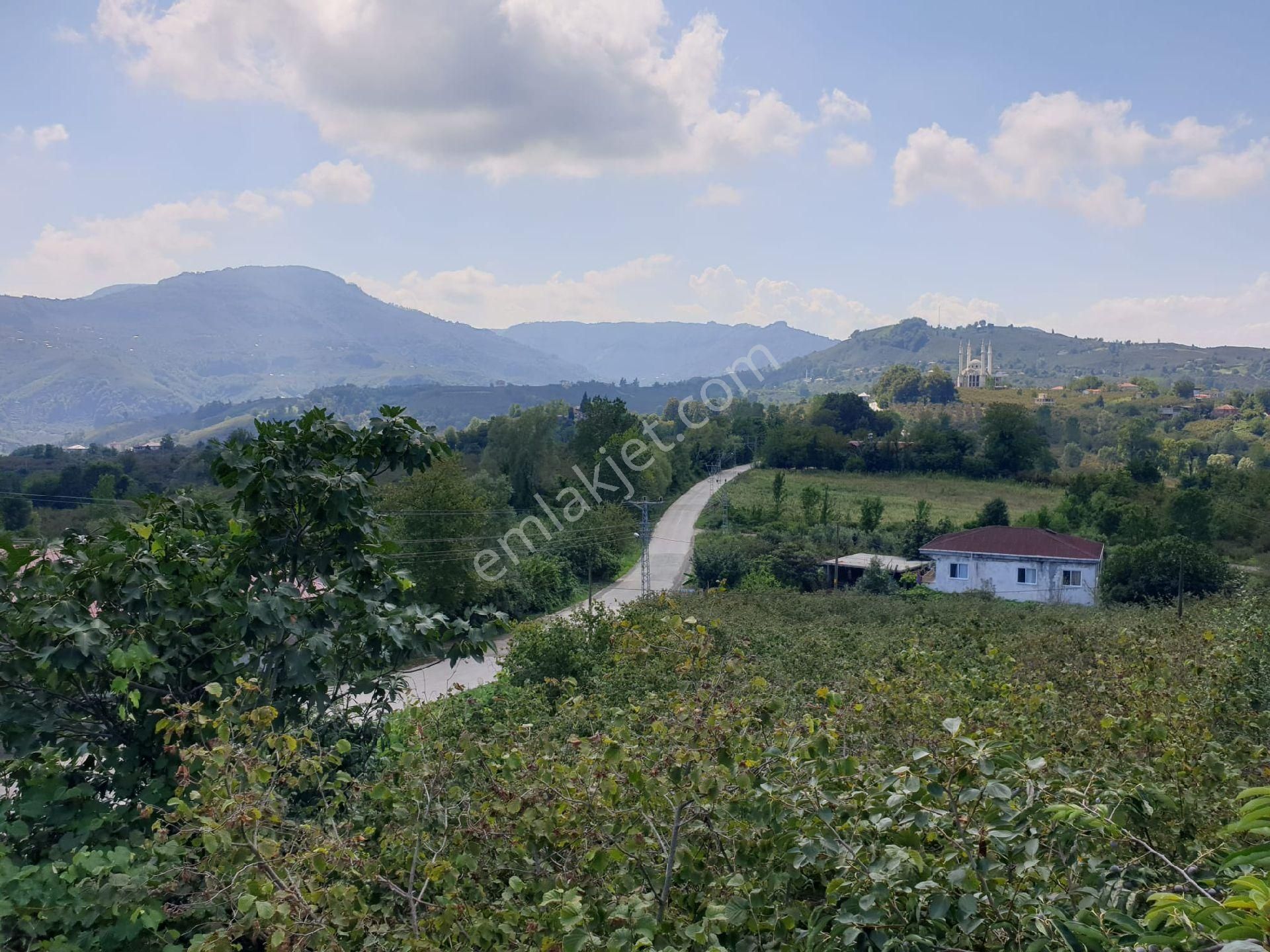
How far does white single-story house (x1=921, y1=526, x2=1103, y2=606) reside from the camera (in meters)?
34.0

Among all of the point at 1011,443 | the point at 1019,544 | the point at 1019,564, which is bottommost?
the point at 1019,564

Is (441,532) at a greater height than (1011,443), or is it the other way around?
(1011,443)

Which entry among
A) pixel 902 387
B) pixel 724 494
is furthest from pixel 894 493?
pixel 902 387

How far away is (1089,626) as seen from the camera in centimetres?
1642

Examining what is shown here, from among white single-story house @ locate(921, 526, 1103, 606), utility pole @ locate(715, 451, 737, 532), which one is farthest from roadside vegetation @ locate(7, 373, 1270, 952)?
utility pole @ locate(715, 451, 737, 532)

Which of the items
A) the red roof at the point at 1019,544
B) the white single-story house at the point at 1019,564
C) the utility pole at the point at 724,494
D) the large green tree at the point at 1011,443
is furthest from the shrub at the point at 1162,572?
the large green tree at the point at 1011,443

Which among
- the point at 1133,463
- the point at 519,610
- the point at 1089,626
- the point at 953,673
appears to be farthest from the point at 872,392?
the point at 953,673

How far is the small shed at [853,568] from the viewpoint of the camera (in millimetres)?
36969

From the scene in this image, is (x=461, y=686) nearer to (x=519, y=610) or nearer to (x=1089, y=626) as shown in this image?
(x=1089, y=626)

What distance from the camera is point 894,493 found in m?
56.8

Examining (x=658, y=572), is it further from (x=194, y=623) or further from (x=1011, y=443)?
(x=194, y=623)

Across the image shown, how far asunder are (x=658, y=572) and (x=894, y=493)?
888 inches

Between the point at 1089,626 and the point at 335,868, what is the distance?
16749 mm

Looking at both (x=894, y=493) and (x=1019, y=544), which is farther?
(x=894, y=493)
